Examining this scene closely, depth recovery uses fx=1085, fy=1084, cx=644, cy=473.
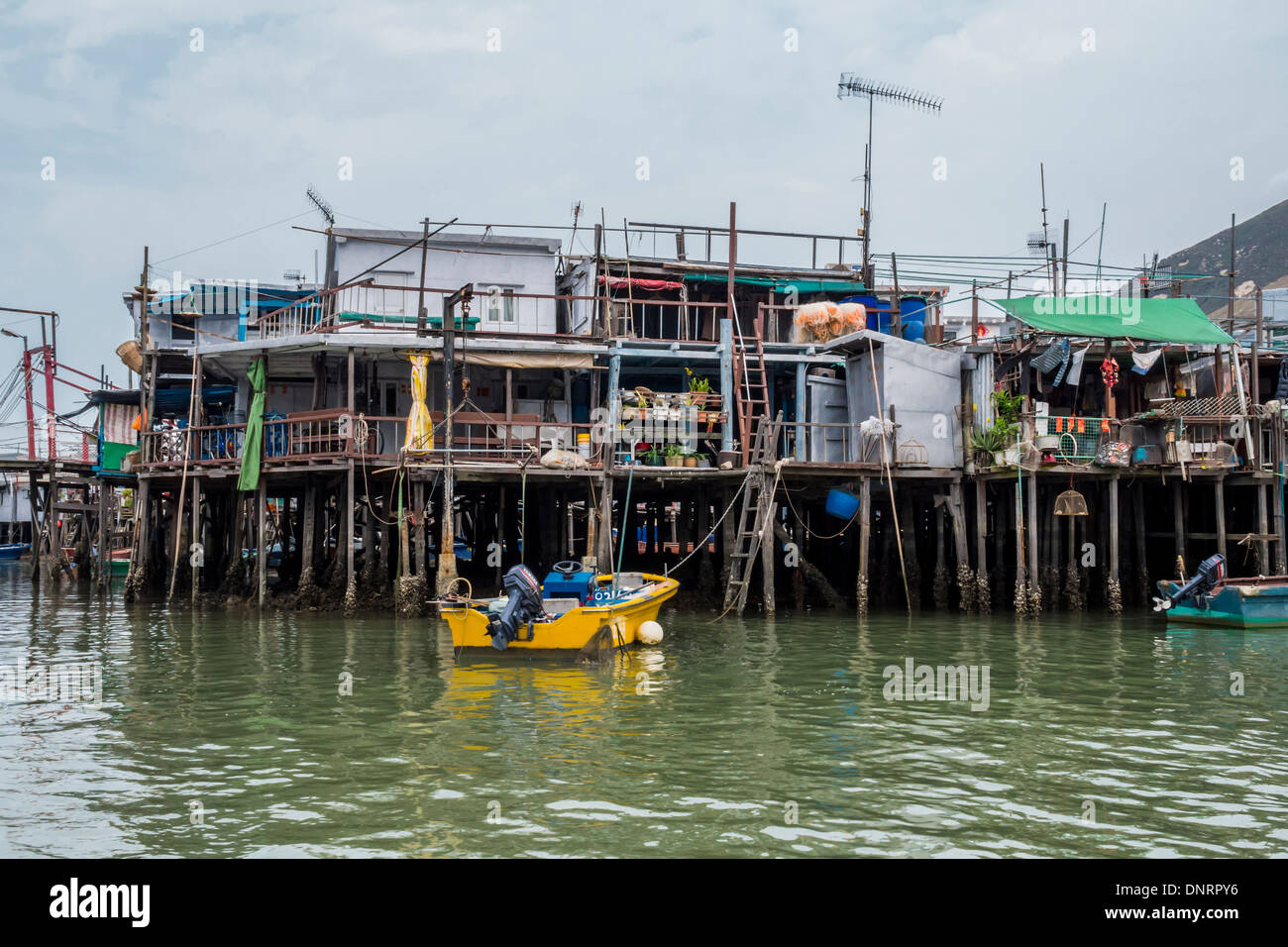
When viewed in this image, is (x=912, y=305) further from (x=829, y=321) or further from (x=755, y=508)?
(x=755, y=508)

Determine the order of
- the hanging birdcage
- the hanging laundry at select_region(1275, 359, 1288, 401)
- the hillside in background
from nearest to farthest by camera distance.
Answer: the hanging birdcage → the hanging laundry at select_region(1275, 359, 1288, 401) → the hillside in background

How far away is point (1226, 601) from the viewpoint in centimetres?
2123

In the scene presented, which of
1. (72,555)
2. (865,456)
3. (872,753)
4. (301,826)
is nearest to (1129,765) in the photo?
(872,753)

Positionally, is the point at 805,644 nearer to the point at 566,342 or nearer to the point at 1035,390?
the point at 566,342

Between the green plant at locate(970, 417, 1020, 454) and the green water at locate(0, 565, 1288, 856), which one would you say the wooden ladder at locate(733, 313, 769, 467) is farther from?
the green water at locate(0, 565, 1288, 856)

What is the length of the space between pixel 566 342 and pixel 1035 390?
12359 millimetres

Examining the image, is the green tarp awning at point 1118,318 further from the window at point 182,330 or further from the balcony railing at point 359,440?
the window at point 182,330

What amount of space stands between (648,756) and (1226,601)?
15892 millimetres

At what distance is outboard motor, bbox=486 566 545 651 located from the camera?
612 inches

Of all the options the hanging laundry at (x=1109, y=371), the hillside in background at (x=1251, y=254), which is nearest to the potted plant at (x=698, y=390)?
the hanging laundry at (x=1109, y=371)

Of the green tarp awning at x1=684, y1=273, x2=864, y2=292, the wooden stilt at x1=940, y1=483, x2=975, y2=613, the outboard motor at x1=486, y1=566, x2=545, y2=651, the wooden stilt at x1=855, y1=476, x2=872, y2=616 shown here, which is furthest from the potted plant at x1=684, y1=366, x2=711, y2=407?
the outboard motor at x1=486, y1=566, x2=545, y2=651

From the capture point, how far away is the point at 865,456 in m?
25.0

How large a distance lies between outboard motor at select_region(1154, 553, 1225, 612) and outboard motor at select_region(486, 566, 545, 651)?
1367cm

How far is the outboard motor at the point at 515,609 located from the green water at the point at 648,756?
20.9 inches
